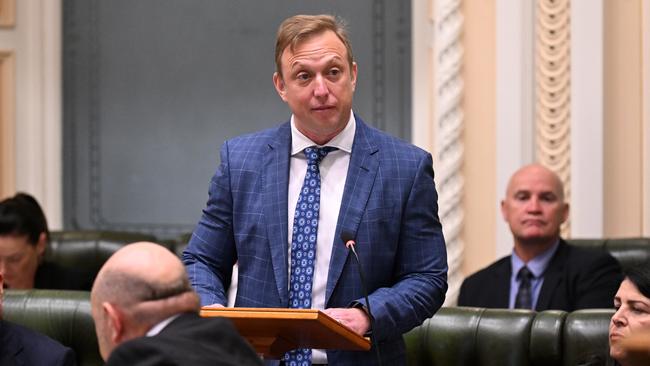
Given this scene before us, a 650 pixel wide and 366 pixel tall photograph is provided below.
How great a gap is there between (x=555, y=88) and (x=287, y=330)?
3.74 meters

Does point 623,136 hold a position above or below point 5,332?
above

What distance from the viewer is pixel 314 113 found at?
3477mm

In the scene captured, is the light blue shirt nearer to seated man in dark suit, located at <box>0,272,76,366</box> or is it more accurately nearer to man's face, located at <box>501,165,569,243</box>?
man's face, located at <box>501,165,569,243</box>

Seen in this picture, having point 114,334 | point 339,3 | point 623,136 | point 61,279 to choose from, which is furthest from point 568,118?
point 114,334

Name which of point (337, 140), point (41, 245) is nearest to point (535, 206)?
point (41, 245)

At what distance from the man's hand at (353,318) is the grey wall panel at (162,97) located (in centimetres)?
441

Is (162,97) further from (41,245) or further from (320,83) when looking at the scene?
(320,83)

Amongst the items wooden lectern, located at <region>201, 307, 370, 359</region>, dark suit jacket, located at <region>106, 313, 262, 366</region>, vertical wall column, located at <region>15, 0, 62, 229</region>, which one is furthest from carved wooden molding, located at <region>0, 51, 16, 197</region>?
dark suit jacket, located at <region>106, 313, 262, 366</region>

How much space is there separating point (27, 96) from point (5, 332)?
3935 mm

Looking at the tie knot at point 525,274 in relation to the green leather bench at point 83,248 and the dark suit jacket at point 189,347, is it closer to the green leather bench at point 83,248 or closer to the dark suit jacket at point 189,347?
the green leather bench at point 83,248

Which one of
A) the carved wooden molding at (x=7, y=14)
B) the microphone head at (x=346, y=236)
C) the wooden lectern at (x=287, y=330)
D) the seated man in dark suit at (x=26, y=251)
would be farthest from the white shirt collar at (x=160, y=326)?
the carved wooden molding at (x=7, y=14)

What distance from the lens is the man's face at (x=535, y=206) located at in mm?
6039

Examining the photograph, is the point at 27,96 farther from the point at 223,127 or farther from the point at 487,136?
the point at 487,136

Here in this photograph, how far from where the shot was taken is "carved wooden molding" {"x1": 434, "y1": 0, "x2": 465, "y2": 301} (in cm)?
681
